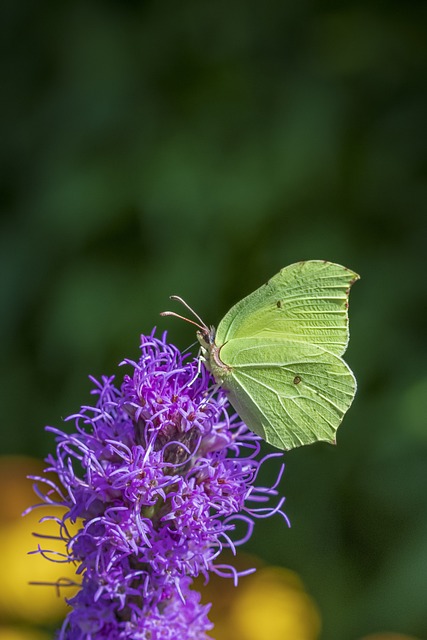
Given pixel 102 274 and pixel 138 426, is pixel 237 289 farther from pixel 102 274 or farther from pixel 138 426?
pixel 138 426

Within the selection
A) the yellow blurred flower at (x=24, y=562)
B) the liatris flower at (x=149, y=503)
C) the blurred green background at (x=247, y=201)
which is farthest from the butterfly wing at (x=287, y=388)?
the blurred green background at (x=247, y=201)

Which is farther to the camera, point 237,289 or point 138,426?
point 237,289

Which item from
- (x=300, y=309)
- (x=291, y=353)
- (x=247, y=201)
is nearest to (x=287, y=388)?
(x=291, y=353)

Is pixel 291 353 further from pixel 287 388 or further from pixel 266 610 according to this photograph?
pixel 266 610

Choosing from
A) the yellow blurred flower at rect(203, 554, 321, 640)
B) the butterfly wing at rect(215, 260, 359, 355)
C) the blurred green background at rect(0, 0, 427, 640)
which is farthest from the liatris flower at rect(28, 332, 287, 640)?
the blurred green background at rect(0, 0, 427, 640)

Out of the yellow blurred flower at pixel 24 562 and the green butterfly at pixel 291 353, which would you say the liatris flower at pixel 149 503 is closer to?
the green butterfly at pixel 291 353

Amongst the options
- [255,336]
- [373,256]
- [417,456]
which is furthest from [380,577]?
[255,336]
